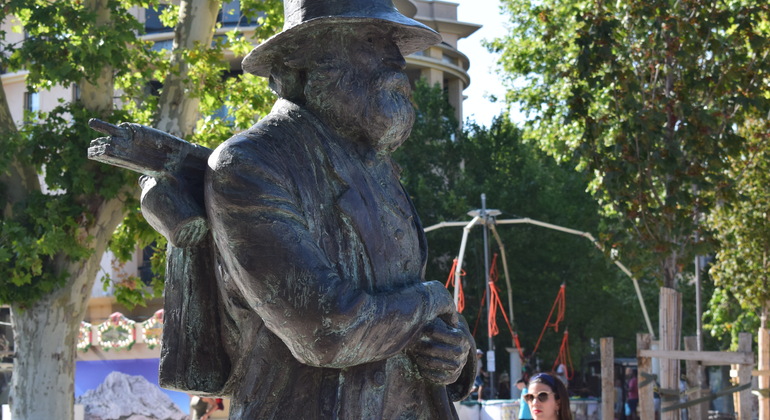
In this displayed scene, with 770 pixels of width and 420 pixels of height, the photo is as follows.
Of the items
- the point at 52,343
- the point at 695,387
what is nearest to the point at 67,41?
the point at 52,343

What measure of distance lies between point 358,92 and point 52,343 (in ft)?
35.3

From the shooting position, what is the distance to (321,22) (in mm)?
3178

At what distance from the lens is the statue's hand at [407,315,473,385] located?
3180mm

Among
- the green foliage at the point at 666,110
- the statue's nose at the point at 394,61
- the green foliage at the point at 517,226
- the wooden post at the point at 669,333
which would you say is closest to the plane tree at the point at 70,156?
the green foliage at the point at 666,110

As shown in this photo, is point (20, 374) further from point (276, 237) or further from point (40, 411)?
point (276, 237)

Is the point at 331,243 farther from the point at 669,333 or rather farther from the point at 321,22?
the point at 669,333

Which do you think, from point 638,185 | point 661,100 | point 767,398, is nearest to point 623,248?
point 638,185

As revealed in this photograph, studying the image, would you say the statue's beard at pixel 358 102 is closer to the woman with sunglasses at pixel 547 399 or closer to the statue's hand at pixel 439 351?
the statue's hand at pixel 439 351

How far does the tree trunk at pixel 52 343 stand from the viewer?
13.1 metres

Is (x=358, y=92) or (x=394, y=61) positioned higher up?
(x=394, y=61)

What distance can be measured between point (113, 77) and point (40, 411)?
12.9 ft

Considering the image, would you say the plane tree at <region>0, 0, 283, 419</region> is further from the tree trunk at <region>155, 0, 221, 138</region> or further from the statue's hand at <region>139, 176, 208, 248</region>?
the statue's hand at <region>139, 176, 208, 248</region>

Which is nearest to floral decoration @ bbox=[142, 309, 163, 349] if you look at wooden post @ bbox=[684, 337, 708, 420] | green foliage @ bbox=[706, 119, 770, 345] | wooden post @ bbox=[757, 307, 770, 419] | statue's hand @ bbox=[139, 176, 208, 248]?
green foliage @ bbox=[706, 119, 770, 345]

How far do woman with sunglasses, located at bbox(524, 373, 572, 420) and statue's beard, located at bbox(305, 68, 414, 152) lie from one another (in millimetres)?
3856
